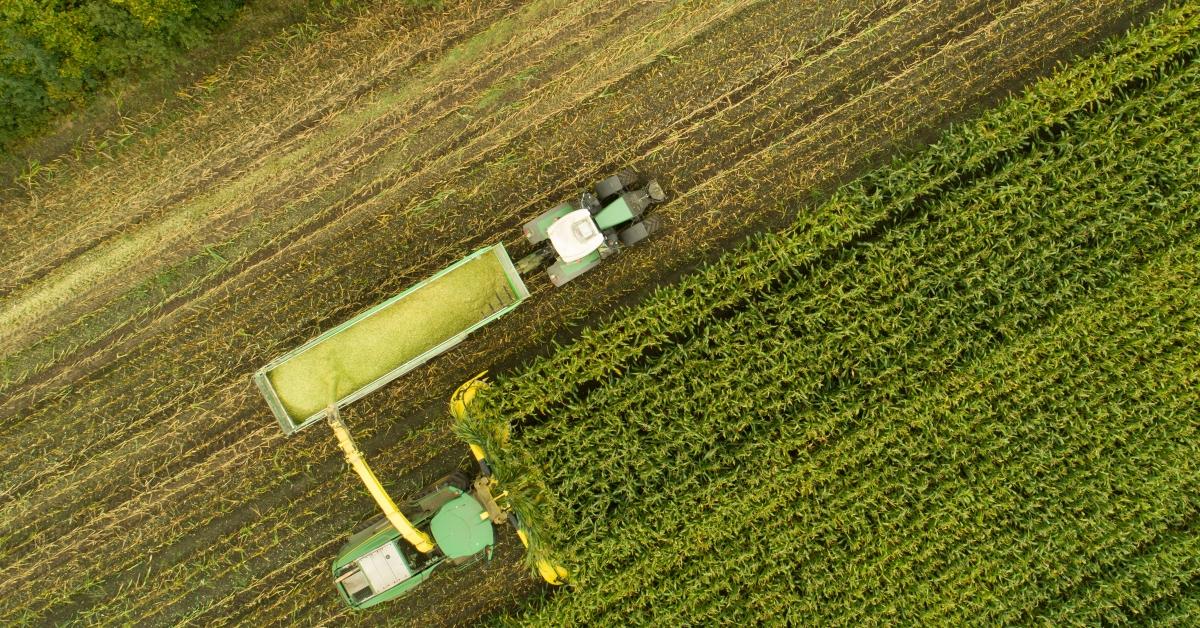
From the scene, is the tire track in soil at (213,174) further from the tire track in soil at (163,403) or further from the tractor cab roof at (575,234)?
the tractor cab roof at (575,234)

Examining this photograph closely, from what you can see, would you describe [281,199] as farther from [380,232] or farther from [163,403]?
[163,403]

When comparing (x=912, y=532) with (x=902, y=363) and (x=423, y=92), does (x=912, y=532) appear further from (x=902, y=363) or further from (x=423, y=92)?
(x=423, y=92)

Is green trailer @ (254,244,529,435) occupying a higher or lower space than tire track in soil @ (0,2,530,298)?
lower

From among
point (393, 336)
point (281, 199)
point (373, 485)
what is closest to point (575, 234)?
point (393, 336)

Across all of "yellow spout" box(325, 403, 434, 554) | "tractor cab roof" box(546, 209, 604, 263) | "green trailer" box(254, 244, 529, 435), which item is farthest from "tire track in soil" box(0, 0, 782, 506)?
"tractor cab roof" box(546, 209, 604, 263)

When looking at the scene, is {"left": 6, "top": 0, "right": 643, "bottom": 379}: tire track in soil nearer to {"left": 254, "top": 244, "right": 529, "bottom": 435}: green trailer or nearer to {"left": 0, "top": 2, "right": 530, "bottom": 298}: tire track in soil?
{"left": 0, "top": 2, "right": 530, "bottom": 298}: tire track in soil

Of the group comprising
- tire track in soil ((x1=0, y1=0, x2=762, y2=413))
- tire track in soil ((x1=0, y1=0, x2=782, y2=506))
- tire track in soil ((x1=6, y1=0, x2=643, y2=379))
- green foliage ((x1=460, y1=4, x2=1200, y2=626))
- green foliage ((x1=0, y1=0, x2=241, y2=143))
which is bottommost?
green foliage ((x1=460, y1=4, x2=1200, y2=626))
